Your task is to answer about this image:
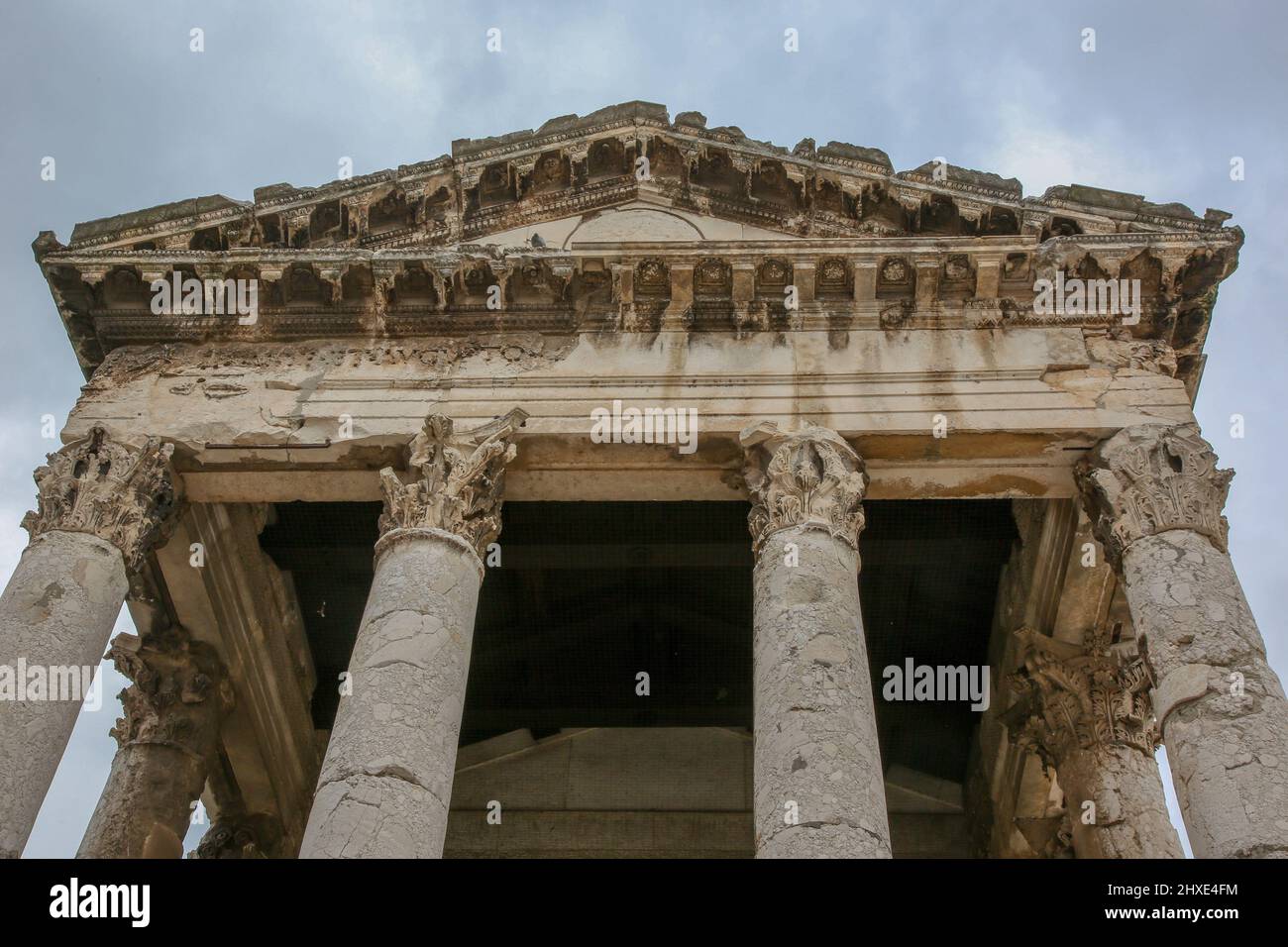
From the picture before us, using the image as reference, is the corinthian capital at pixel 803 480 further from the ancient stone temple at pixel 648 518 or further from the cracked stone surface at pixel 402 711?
the cracked stone surface at pixel 402 711

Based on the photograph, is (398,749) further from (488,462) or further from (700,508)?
(700,508)

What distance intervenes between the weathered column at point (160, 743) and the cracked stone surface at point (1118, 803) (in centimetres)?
928

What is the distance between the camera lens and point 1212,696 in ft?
35.6

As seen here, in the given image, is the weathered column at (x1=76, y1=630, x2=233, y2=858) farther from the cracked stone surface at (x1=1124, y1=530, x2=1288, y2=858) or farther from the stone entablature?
the cracked stone surface at (x1=1124, y1=530, x2=1288, y2=858)

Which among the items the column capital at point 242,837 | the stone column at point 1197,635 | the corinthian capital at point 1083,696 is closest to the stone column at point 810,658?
the stone column at point 1197,635

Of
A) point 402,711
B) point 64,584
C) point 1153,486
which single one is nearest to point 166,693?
point 64,584

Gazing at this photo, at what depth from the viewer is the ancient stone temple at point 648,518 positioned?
1135 cm

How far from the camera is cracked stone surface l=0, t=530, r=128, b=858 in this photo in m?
11.0

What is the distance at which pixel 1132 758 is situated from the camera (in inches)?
565

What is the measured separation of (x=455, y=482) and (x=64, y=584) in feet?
11.6

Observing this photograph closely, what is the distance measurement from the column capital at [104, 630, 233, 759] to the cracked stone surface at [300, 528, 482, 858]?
401 centimetres

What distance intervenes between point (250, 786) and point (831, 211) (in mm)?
9577

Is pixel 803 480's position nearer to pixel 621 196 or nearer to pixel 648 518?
pixel 648 518
